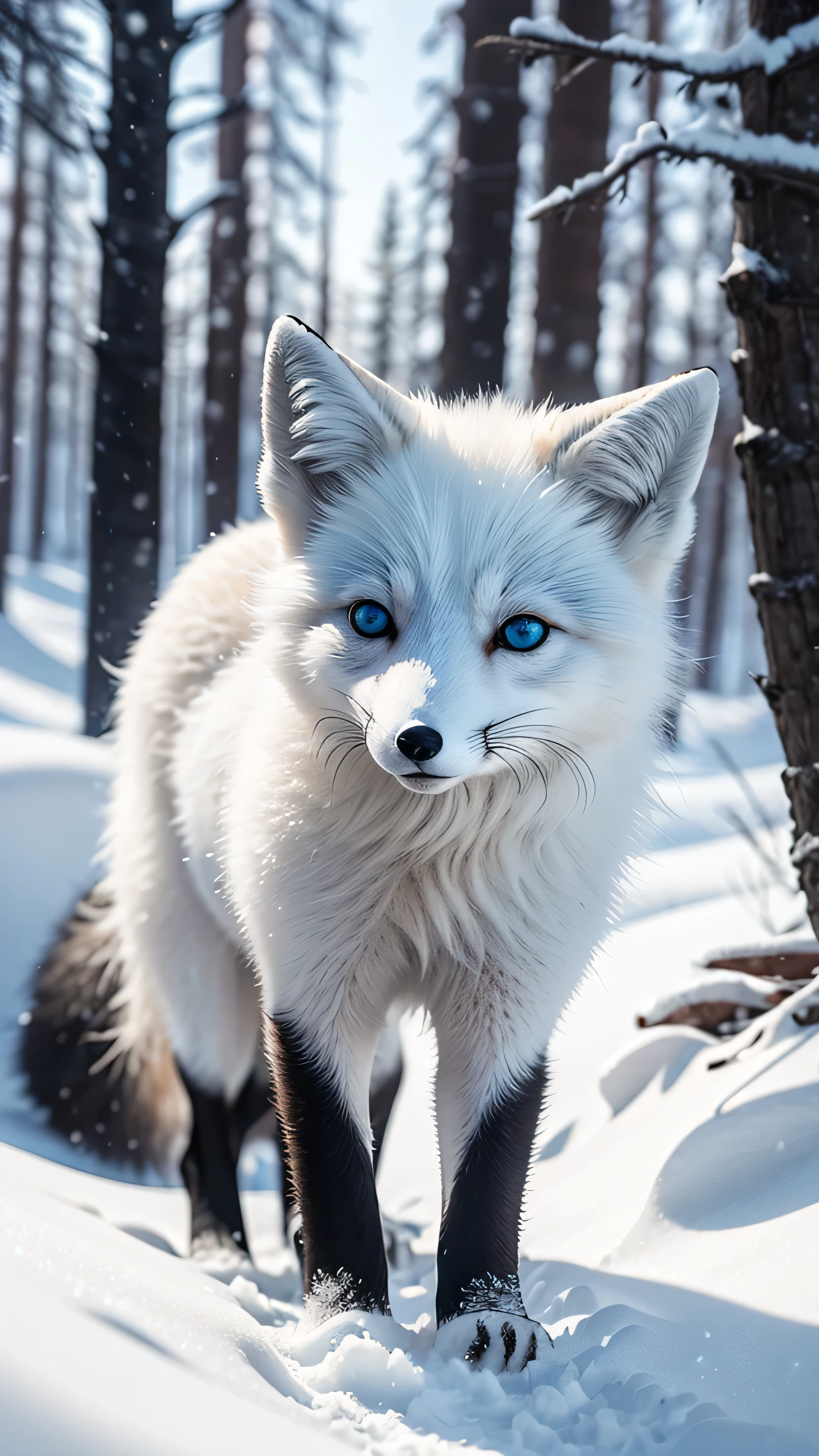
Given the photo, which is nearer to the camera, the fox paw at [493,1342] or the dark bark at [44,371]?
the fox paw at [493,1342]

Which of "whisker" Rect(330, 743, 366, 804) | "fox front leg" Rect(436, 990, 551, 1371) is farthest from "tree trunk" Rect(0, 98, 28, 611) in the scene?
"fox front leg" Rect(436, 990, 551, 1371)

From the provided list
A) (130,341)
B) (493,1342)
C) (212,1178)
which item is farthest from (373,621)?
(130,341)

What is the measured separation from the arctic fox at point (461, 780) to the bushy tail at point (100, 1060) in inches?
54.7

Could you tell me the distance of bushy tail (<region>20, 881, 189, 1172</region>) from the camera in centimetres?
329

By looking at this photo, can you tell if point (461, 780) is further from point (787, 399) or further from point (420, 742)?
point (787, 399)

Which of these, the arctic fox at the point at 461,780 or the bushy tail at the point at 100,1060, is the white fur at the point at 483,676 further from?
the bushy tail at the point at 100,1060

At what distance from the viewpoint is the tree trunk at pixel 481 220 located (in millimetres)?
5074

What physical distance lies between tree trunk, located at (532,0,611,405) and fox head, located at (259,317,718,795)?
10.6ft

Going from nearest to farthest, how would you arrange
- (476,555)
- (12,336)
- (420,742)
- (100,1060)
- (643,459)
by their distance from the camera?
(420,742) → (476,555) → (643,459) → (100,1060) → (12,336)

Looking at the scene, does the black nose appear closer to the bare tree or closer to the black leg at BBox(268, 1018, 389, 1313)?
the black leg at BBox(268, 1018, 389, 1313)

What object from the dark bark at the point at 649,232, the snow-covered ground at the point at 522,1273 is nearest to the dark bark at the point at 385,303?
the dark bark at the point at 649,232

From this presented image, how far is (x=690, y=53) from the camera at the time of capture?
8.14ft

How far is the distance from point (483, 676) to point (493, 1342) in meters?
1.18

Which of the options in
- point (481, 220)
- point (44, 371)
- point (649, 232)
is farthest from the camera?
point (44, 371)
